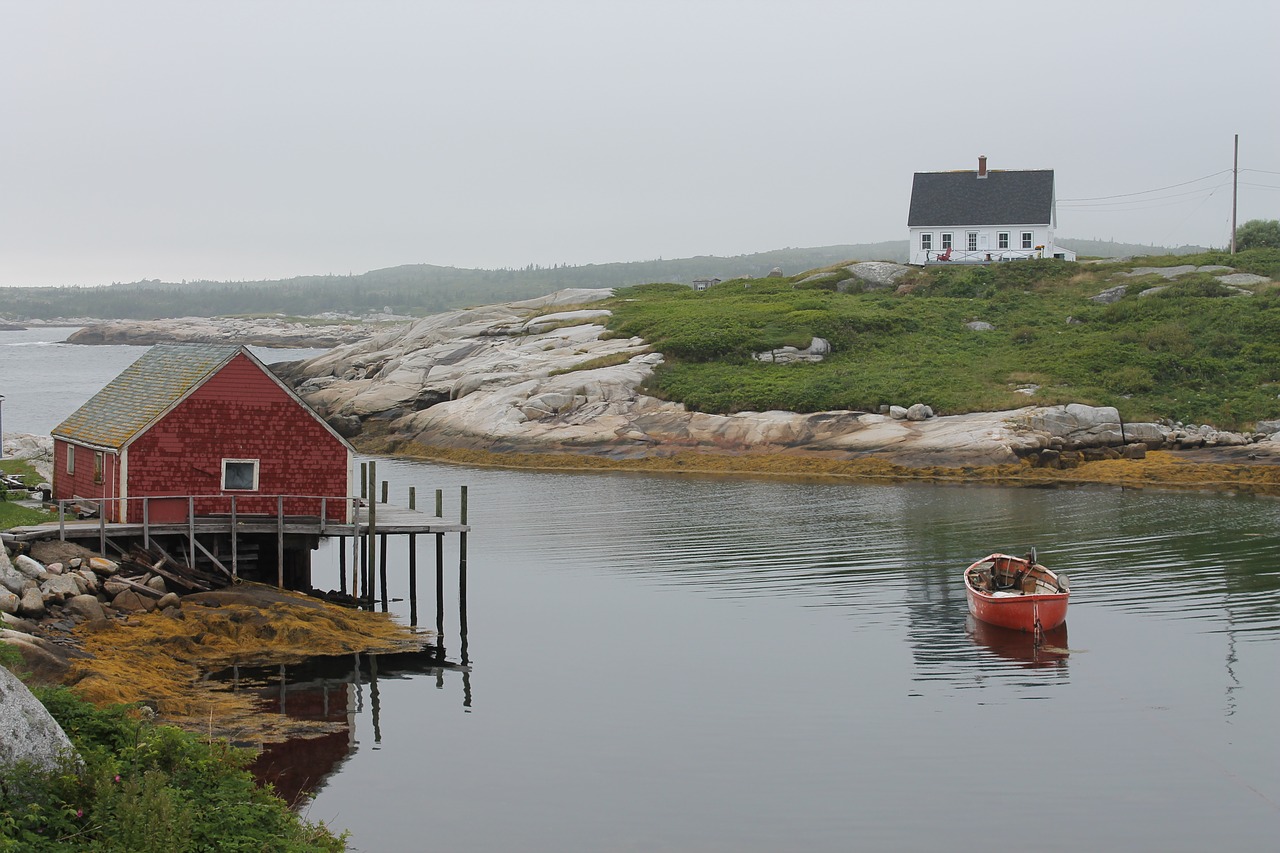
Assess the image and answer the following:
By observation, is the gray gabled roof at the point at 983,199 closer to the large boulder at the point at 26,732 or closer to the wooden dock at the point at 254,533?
the wooden dock at the point at 254,533

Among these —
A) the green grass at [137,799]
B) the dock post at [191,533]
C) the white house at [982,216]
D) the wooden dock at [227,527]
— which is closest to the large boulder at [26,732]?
the green grass at [137,799]

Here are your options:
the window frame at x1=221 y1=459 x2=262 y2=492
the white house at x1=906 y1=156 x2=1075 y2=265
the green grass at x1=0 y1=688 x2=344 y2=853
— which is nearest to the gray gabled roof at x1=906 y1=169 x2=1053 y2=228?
the white house at x1=906 y1=156 x2=1075 y2=265

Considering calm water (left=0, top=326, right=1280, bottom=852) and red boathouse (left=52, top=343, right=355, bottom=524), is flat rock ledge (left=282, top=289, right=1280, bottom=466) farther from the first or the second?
red boathouse (left=52, top=343, right=355, bottom=524)

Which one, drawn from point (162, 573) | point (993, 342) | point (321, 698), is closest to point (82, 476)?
point (162, 573)

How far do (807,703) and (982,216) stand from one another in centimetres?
8100

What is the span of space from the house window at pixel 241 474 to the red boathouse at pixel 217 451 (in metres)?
0.02

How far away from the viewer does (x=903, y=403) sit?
7062 centimetres

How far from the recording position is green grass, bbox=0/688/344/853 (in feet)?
49.6

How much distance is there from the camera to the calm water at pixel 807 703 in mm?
21766

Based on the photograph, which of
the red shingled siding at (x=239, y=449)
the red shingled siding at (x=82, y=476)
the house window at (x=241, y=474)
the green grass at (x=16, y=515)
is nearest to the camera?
the green grass at (x=16, y=515)

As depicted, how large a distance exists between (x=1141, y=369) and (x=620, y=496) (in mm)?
30925

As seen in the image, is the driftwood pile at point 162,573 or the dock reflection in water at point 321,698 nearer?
the dock reflection in water at point 321,698

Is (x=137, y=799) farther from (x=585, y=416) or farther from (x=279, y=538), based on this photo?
(x=585, y=416)

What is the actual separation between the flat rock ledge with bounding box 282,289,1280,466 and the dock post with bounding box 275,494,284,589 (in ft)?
116
